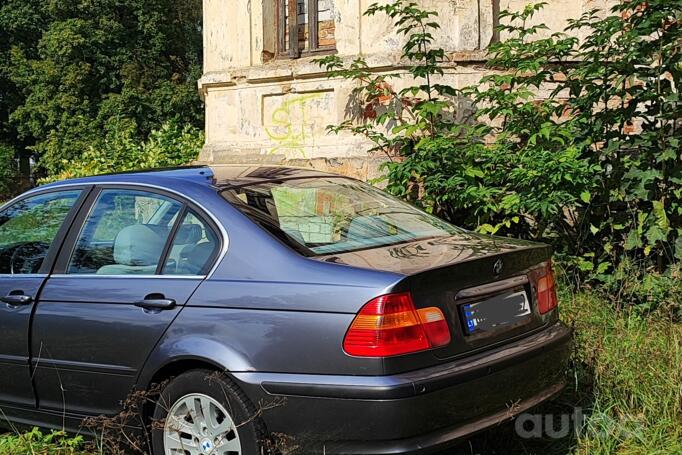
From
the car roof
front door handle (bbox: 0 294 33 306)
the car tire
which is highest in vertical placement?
the car roof

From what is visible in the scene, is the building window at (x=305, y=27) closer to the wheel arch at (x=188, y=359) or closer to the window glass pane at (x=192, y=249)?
the window glass pane at (x=192, y=249)

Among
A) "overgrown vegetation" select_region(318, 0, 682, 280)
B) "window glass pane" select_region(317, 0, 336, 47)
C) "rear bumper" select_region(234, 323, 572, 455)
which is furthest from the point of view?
"window glass pane" select_region(317, 0, 336, 47)

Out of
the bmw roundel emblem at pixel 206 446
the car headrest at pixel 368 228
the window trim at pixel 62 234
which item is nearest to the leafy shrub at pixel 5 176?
the window trim at pixel 62 234

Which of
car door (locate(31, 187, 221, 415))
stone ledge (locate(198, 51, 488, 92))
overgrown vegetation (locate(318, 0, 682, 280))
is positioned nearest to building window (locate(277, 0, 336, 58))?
stone ledge (locate(198, 51, 488, 92))

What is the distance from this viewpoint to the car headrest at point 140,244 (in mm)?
3600

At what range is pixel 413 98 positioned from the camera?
7.55 metres

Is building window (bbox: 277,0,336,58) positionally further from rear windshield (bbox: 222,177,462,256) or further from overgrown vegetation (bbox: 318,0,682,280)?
rear windshield (bbox: 222,177,462,256)

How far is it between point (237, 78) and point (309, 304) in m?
6.23

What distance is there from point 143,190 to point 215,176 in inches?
14.5

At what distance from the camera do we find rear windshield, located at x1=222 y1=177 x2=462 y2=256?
11.2 feet

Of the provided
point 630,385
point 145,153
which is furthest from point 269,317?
point 145,153

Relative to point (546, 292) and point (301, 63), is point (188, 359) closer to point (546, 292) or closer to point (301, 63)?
point (546, 292)

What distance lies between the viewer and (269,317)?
10.1 feet

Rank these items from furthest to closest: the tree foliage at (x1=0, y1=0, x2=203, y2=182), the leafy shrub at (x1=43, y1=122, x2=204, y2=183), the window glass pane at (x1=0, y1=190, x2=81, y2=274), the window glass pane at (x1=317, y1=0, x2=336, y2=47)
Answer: the tree foliage at (x1=0, y1=0, x2=203, y2=182), the leafy shrub at (x1=43, y1=122, x2=204, y2=183), the window glass pane at (x1=317, y1=0, x2=336, y2=47), the window glass pane at (x1=0, y1=190, x2=81, y2=274)
